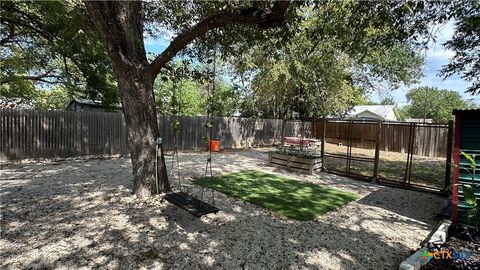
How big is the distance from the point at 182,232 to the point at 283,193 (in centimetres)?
280

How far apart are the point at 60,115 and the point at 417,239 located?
996 centimetres

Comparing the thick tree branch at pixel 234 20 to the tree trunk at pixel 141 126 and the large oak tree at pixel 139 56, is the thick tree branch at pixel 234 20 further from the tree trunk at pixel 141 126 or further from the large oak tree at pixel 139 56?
the tree trunk at pixel 141 126

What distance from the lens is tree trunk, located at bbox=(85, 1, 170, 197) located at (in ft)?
13.5

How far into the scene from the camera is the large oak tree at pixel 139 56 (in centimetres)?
399

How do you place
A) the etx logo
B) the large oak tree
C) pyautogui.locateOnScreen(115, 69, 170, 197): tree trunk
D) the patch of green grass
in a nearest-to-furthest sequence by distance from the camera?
the etx logo, the large oak tree, pyautogui.locateOnScreen(115, 69, 170, 197): tree trunk, the patch of green grass

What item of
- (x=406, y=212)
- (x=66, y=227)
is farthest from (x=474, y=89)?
(x=66, y=227)

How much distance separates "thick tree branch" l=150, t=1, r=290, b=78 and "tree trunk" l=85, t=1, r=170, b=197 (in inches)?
13.4

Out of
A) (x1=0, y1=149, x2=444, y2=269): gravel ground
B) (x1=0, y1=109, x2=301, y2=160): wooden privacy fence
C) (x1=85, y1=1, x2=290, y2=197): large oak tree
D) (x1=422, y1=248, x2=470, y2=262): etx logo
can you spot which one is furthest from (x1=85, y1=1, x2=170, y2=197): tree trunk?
(x1=422, y1=248, x2=470, y2=262): etx logo

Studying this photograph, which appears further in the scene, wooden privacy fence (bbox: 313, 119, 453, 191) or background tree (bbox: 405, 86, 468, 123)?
background tree (bbox: 405, 86, 468, 123)

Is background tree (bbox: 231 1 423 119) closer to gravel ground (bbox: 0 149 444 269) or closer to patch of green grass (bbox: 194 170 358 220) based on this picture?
patch of green grass (bbox: 194 170 358 220)

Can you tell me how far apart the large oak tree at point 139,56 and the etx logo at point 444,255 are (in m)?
3.47

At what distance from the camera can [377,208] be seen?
5.05m

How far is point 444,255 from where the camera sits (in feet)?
8.94

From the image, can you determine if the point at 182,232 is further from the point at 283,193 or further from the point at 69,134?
the point at 69,134
